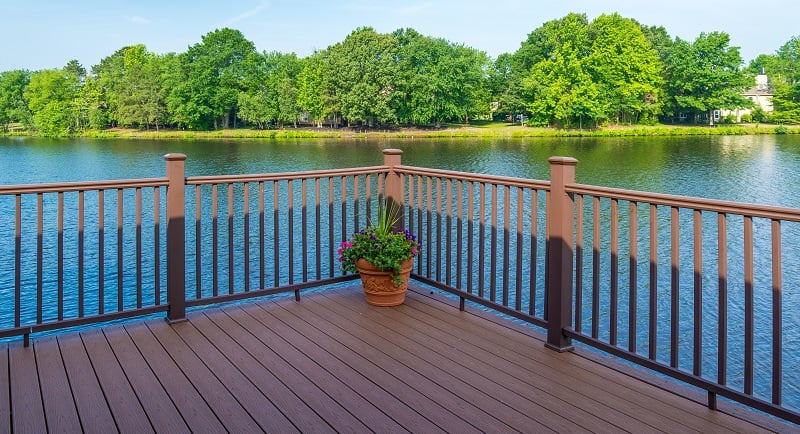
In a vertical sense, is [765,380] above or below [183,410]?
below

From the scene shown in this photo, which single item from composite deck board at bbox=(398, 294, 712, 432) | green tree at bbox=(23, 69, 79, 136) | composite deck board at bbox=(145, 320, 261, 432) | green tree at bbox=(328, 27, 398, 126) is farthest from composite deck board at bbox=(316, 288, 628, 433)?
green tree at bbox=(23, 69, 79, 136)

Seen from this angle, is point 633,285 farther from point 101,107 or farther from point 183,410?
point 101,107

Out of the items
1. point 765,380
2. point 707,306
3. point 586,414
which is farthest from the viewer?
point 707,306

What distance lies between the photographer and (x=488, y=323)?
370 cm

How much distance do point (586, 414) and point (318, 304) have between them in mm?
2100

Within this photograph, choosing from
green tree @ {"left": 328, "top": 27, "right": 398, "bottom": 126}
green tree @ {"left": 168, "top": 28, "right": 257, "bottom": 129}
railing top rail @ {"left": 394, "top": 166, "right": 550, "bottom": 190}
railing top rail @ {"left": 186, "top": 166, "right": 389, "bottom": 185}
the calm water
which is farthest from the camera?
green tree @ {"left": 168, "top": 28, "right": 257, "bottom": 129}

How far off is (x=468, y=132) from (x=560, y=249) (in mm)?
43354

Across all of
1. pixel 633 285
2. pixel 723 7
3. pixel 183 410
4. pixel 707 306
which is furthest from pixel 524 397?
pixel 723 7

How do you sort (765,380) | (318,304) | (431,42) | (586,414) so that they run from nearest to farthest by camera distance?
(586,414) < (318,304) < (765,380) < (431,42)

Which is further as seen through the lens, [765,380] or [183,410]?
[765,380]

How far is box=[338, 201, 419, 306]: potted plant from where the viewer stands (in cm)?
384

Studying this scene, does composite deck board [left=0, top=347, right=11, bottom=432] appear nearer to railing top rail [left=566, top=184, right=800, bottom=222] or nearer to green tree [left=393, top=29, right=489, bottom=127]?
railing top rail [left=566, top=184, right=800, bottom=222]

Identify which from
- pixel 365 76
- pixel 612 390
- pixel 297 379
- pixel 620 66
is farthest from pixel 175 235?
pixel 620 66

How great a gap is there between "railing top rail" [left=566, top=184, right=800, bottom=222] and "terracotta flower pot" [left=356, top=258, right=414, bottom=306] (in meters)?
1.30
